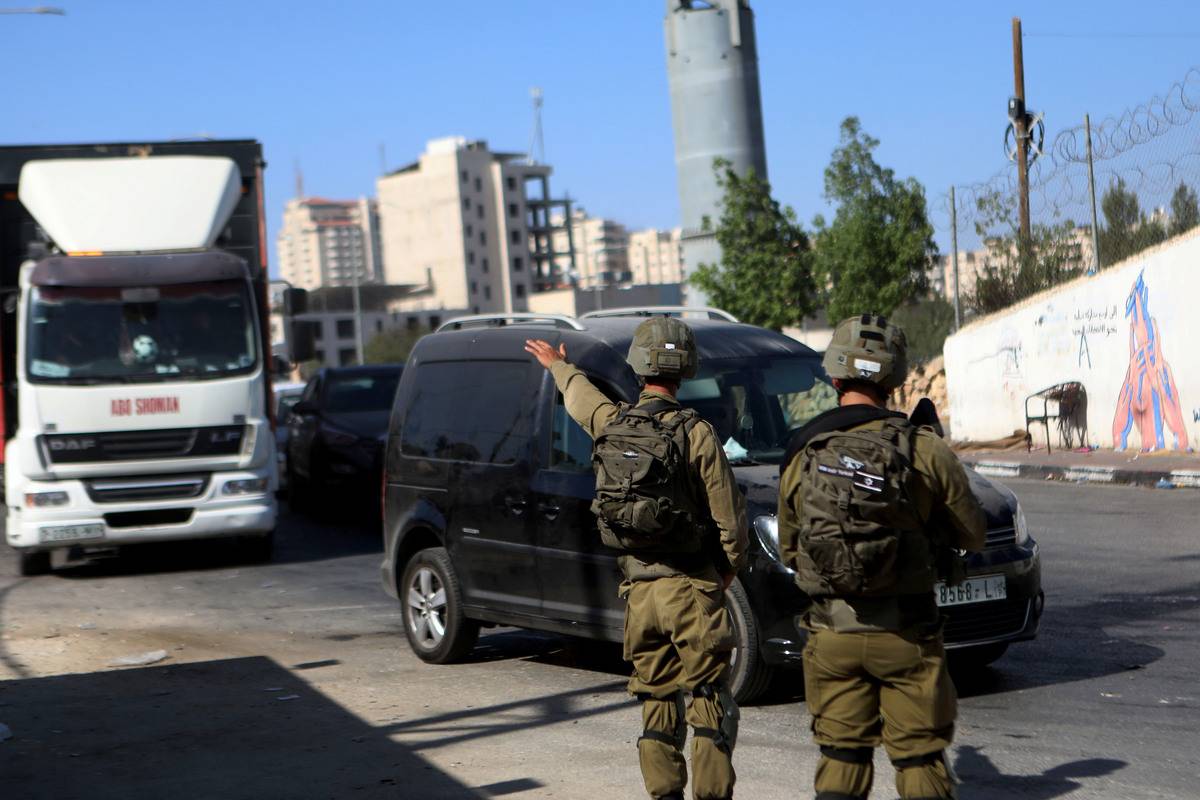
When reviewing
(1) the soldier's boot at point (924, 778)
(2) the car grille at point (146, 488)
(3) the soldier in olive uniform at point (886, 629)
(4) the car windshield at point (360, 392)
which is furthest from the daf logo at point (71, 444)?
(1) the soldier's boot at point (924, 778)

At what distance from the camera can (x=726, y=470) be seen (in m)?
5.04

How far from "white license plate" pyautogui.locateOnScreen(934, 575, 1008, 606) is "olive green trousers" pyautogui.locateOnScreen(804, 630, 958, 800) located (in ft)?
8.34

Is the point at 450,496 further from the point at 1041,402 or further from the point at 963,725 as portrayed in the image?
the point at 1041,402

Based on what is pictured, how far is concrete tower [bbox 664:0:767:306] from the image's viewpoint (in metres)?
32.3

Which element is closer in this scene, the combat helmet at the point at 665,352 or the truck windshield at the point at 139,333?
the combat helmet at the point at 665,352

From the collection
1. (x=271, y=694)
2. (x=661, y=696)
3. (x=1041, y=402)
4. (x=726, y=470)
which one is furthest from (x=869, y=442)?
(x=1041, y=402)

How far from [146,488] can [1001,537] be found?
8571 millimetres

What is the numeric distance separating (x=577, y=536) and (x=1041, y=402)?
1500 cm

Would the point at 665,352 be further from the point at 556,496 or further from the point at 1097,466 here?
the point at 1097,466

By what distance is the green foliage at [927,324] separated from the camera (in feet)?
104

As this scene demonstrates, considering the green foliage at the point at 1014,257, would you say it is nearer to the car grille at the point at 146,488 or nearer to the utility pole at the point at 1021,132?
the utility pole at the point at 1021,132

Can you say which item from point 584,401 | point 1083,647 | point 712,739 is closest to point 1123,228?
point 1083,647

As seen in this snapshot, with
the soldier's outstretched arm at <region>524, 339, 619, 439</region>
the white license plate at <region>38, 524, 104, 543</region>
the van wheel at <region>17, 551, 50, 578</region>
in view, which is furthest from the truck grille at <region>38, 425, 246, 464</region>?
the soldier's outstretched arm at <region>524, 339, 619, 439</region>

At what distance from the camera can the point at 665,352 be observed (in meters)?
5.11
